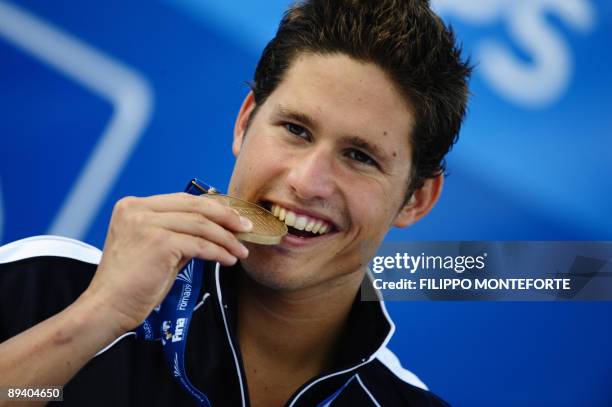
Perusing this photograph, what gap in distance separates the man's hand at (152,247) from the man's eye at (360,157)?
607 millimetres

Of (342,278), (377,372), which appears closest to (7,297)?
(342,278)

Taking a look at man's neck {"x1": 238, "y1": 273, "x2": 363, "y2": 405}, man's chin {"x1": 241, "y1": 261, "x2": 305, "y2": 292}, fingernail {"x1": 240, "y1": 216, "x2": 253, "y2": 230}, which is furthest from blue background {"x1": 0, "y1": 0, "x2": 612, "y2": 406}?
fingernail {"x1": 240, "y1": 216, "x2": 253, "y2": 230}

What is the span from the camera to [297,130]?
6.39 feet

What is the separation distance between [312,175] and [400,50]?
52 centimetres

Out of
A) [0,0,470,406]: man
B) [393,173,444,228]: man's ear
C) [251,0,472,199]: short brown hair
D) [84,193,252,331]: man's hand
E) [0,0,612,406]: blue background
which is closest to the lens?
[84,193,252,331]: man's hand

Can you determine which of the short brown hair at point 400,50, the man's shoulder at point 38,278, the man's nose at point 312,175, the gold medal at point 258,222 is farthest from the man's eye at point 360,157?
the man's shoulder at point 38,278

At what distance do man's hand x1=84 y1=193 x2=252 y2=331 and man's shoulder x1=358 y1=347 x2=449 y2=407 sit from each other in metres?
0.99

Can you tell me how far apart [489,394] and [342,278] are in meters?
0.97

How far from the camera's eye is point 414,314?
270 centimetres

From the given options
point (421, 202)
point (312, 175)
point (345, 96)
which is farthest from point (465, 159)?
point (312, 175)

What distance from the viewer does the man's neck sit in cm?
208

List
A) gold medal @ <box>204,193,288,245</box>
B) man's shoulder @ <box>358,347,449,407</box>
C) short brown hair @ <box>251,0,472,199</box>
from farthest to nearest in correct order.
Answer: man's shoulder @ <box>358,347,449,407</box>, short brown hair @ <box>251,0,472,199</box>, gold medal @ <box>204,193,288,245</box>

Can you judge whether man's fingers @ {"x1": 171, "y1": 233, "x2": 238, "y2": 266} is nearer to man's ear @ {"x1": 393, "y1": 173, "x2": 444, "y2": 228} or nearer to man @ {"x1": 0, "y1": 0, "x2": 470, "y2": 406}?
man @ {"x1": 0, "y1": 0, "x2": 470, "y2": 406}

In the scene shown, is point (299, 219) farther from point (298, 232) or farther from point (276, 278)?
point (276, 278)
